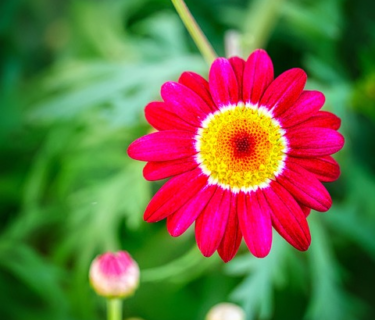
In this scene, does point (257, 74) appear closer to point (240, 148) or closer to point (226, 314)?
point (240, 148)

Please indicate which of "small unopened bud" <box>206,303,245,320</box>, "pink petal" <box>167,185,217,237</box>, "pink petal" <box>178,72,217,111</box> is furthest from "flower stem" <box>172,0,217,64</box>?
"small unopened bud" <box>206,303,245,320</box>

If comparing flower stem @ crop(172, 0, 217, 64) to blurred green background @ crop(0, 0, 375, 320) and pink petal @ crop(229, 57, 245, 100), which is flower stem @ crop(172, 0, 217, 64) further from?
blurred green background @ crop(0, 0, 375, 320)

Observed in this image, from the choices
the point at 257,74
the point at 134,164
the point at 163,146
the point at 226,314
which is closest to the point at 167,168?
the point at 163,146

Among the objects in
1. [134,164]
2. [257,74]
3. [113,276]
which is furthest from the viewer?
[134,164]

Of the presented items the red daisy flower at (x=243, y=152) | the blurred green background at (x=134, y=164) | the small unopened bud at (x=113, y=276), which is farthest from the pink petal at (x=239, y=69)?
the blurred green background at (x=134, y=164)

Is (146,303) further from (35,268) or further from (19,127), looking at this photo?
(19,127)

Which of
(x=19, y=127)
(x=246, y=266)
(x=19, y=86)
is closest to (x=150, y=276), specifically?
(x=246, y=266)

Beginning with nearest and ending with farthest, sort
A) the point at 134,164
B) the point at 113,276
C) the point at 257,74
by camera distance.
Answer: the point at 257,74 → the point at 113,276 → the point at 134,164
